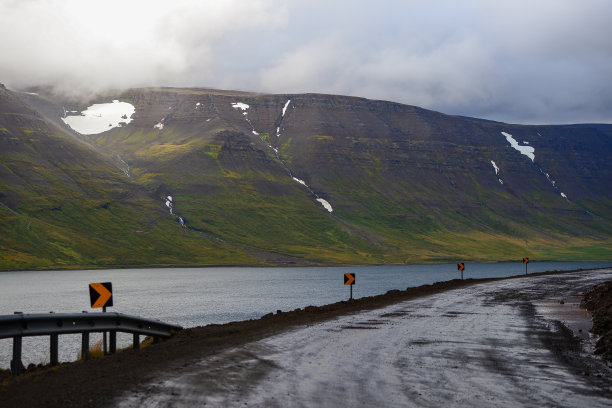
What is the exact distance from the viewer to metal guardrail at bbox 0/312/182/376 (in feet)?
53.0

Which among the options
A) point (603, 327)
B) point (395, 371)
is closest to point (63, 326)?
point (395, 371)

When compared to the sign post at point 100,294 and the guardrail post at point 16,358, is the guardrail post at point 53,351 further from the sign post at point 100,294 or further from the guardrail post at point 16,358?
the sign post at point 100,294

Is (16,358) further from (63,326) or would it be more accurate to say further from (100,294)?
(100,294)

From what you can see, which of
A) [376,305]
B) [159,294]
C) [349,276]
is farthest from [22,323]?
[159,294]

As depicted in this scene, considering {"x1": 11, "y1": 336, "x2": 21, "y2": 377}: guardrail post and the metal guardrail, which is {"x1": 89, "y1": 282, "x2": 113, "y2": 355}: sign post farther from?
{"x1": 11, "y1": 336, "x2": 21, "y2": 377}: guardrail post

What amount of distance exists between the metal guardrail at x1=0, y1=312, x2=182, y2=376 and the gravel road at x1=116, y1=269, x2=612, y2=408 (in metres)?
3.83

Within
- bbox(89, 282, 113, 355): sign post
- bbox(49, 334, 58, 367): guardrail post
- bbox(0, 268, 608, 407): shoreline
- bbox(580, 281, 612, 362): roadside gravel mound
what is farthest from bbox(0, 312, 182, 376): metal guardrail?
bbox(580, 281, 612, 362): roadside gravel mound

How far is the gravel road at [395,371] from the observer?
12.0 metres

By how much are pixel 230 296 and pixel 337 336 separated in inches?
3000

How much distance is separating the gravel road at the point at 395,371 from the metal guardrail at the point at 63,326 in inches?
151

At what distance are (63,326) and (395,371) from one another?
906 cm

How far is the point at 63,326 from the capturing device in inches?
704

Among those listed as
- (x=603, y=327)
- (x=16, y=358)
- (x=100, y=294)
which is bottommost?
(x=603, y=327)

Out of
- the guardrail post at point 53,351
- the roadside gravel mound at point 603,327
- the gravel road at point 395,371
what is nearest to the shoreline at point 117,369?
the guardrail post at point 53,351
